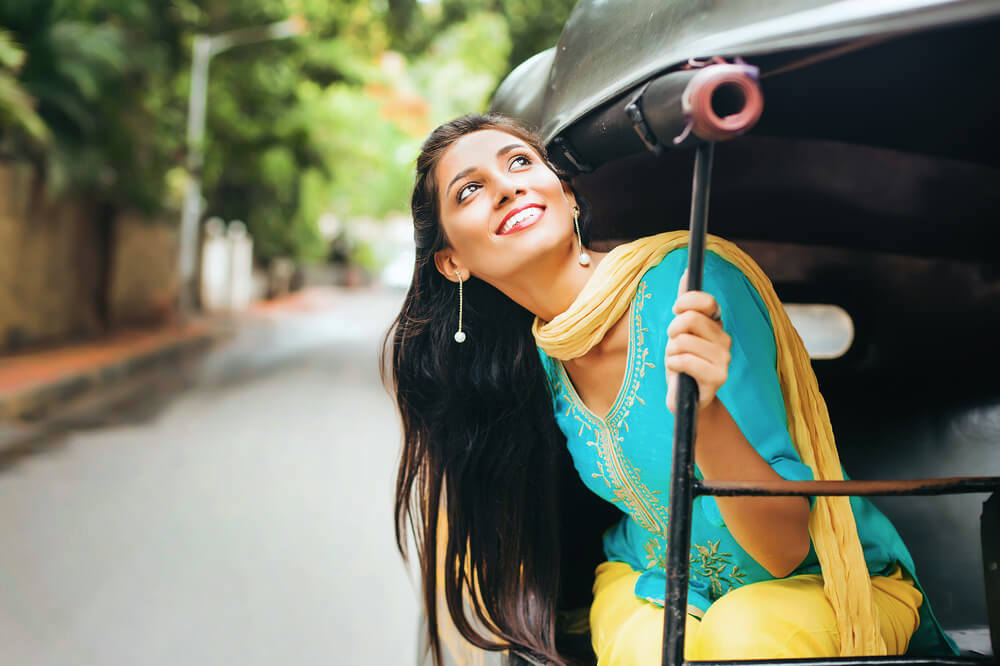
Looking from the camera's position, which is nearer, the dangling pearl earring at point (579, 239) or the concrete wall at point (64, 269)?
the dangling pearl earring at point (579, 239)

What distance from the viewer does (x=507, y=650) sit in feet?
5.68

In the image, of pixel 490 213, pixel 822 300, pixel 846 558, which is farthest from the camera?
pixel 822 300

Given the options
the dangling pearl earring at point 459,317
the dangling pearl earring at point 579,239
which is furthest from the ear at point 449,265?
the dangling pearl earring at point 579,239

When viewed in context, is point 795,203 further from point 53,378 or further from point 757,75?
point 53,378

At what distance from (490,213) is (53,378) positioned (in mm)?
8152

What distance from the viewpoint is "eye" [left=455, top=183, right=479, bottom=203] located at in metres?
1.60

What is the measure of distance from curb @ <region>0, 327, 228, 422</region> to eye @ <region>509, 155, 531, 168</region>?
22.7 ft

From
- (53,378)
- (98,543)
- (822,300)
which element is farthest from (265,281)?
(822,300)

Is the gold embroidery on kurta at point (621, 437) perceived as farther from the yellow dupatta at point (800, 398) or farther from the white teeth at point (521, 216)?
the white teeth at point (521, 216)

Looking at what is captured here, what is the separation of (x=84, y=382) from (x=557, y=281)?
8.62 metres

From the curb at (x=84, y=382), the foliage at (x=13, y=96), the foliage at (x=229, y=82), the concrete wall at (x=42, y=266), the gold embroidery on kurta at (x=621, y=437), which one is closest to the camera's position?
the gold embroidery on kurta at (x=621, y=437)

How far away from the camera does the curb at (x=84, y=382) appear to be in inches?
289

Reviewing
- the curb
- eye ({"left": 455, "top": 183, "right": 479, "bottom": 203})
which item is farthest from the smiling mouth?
the curb

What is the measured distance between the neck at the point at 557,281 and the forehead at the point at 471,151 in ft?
0.76
